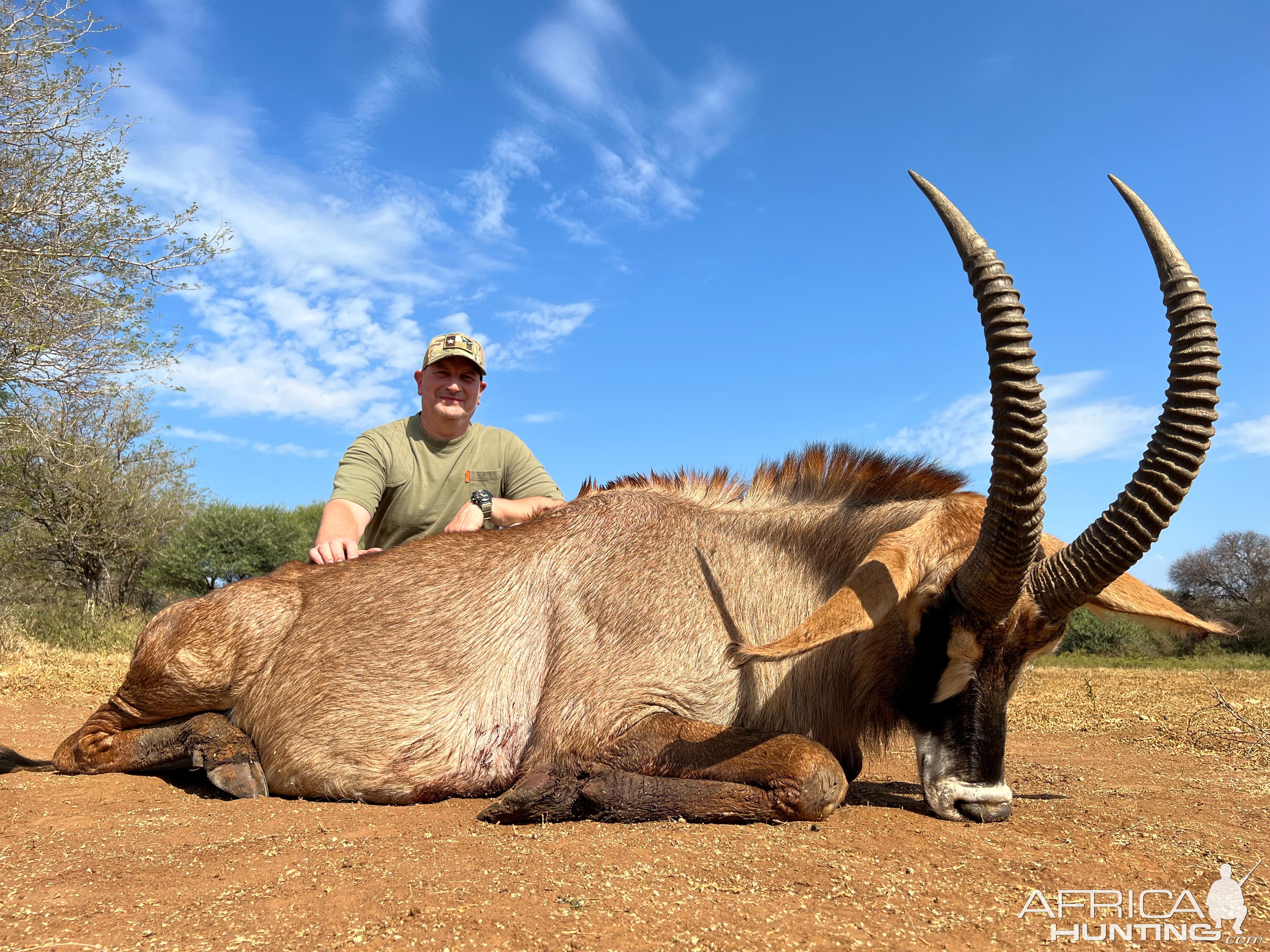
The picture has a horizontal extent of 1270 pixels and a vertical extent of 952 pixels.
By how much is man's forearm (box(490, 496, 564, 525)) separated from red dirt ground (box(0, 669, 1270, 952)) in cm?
267

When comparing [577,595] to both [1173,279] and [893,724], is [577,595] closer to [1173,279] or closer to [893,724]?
[893,724]

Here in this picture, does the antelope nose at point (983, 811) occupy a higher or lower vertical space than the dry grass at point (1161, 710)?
lower

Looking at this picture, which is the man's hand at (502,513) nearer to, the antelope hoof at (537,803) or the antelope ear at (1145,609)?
the antelope hoof at (537,803)

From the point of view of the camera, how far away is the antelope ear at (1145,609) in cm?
448

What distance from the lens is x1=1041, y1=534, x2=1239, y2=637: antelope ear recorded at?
4484 millimetres

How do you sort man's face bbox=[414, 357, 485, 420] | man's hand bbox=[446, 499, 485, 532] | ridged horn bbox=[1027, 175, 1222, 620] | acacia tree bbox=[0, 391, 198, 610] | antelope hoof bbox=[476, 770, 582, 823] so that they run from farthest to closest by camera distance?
acacia tree bbox=[0, 391, 198, 610] < man's face bbox=[414, 357, 485, 420] < man's hand bbox=[446, 499, 485, 532] < antelope hoof bbox=[476, 770, 582, 823] < ridged horn bbox=[1027, 175, 1222, 620]

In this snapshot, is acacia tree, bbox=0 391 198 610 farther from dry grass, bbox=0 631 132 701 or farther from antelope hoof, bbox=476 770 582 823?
antelope hoof, bbox=476 770 582 823

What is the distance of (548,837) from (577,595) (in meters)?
1.56

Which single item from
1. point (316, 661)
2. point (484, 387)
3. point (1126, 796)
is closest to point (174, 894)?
point (316, 661)

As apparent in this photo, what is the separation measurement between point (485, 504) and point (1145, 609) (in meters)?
4.65

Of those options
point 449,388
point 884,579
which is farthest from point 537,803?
point 449,388

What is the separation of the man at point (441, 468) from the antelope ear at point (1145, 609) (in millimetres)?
4101

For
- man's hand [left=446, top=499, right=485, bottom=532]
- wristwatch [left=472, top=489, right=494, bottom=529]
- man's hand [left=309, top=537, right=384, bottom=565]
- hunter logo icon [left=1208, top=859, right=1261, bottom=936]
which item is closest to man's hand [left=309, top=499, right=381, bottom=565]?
man's hand [left=309, top=537, right=384, bottom=565]

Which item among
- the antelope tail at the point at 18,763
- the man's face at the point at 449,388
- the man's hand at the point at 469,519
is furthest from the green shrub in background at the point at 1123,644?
the antelope tail at the point at 18,763
